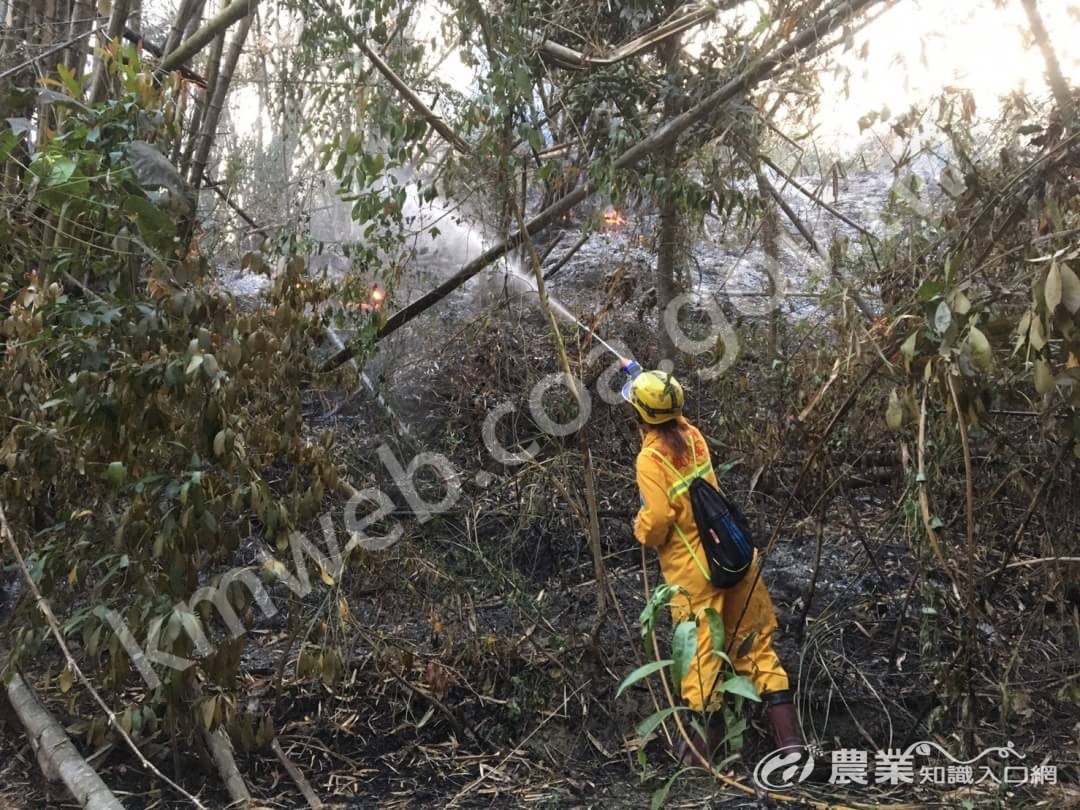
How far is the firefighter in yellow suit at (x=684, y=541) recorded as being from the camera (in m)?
3.09

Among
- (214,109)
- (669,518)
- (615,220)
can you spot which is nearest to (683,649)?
(669,518)

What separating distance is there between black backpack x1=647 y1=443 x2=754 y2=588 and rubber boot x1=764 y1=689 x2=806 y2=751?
427 mm

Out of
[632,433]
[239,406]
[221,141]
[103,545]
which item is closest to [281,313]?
[239,406]

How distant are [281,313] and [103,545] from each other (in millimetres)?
977

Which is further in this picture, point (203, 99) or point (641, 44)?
point (203, 99)

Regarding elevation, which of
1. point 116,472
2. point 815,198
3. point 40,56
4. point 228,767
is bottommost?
point 228,767

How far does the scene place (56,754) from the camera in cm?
264

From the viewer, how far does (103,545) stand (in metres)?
2.69

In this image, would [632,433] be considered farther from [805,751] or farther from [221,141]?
[221,141]

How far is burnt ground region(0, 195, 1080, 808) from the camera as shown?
9.52 feet

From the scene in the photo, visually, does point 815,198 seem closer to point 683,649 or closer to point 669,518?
point 669,518

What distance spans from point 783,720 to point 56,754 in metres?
2.44

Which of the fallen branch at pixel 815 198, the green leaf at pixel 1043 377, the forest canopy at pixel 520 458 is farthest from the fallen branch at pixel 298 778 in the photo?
the fallen branch at pixel 815 198

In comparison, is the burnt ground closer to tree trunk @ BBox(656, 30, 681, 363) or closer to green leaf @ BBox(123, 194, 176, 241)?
tree trunk @ BBox(656, 30, 681, 363)
